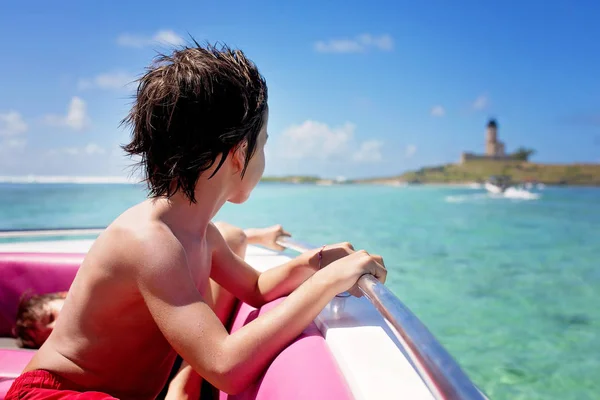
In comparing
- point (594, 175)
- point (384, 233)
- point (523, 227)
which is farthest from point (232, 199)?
point (594, 175)

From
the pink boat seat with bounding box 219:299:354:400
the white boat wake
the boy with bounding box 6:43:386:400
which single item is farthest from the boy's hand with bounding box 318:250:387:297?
the white boat wake

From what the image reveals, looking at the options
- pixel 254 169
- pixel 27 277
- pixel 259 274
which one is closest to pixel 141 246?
pixel 254 169

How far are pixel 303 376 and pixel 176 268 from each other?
28 cm

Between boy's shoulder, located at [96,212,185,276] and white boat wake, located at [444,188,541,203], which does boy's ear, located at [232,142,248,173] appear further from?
white boat wake, located at [444,188,541,203]

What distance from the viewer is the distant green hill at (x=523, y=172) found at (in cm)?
6469

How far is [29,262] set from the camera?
193 centimetres

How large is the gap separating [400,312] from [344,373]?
0.17 m

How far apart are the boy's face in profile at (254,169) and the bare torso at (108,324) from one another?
13 centimetres

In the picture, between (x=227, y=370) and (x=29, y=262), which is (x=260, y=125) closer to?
(x=227, y=370)

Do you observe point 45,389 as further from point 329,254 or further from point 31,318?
point 31,318

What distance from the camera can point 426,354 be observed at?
0.63 meters

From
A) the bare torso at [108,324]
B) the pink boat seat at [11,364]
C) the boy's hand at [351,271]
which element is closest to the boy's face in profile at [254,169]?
the bare torso at [108,324]

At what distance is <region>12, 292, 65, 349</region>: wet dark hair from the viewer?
1.65m

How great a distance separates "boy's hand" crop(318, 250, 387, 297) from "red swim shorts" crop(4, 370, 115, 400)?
443 mm
